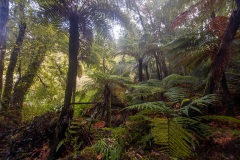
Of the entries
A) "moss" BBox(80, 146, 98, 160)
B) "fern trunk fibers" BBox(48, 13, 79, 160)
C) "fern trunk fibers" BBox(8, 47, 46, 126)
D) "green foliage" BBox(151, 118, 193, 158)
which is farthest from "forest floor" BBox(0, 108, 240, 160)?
"fern trunk fibers" BBox(8, 47, 46, 126)

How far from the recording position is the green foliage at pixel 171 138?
163 centimetres

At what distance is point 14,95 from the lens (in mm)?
5219

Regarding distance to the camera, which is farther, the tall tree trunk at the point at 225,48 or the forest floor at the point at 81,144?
the tall tree trunk at the point at 225,48

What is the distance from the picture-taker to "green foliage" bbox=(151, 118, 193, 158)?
1.63 m

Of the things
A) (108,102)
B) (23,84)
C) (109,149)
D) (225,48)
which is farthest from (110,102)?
(23,84)

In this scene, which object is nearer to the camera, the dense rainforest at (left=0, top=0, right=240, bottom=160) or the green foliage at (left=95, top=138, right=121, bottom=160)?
the green foliage at (left=95, top=138, right=121, bottom=160)

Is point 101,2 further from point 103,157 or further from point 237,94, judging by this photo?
point 237,94

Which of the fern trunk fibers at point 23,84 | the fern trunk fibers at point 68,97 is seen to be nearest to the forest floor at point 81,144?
the fern trunk fibers at point 68,97

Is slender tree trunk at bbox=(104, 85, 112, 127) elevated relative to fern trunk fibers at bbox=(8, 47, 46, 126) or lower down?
lower down

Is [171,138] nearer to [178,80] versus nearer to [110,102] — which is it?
Result: [110,102]

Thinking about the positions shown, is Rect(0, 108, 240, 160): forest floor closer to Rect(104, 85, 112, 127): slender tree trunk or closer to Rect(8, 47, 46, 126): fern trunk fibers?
Rect(104, 85, 112, 127): slender tree trunk

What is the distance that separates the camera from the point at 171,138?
1.74 meters

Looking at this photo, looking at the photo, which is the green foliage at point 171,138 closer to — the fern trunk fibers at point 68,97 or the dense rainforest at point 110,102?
the dense rainforest at point 110,102

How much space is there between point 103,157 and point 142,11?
903cm
